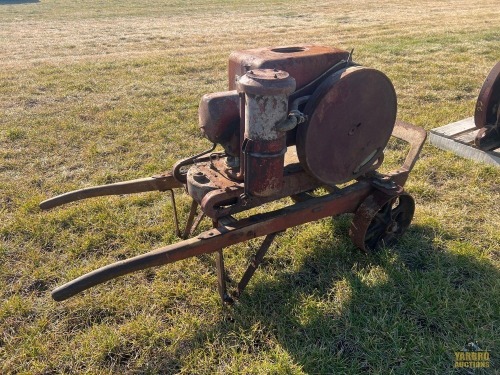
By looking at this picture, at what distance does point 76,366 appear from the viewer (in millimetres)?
2205

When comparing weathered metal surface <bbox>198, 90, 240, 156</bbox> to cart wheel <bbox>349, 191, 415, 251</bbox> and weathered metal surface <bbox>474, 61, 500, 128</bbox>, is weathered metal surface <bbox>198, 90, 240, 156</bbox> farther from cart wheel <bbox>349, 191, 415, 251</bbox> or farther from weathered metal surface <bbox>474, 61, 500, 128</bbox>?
weathered metal surface <bbox>474, 61, 500, 128</bbox>

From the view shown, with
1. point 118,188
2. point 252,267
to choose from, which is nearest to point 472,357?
point 252,267

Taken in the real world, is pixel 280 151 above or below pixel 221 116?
below

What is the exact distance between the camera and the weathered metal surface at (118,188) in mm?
2639

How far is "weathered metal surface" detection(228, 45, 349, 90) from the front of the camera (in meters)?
2.28

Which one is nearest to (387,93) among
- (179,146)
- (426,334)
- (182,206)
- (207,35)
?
(426,334)

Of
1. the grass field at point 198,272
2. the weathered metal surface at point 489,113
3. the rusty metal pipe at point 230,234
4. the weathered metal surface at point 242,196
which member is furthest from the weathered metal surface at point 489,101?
the weathered metal surface at point 242,196

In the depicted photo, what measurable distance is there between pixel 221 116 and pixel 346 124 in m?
0.71

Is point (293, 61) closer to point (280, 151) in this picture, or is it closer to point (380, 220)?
point (280, 151)

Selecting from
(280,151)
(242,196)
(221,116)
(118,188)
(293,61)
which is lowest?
(118,188)

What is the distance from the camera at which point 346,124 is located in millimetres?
2443

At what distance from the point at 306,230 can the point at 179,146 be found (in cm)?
209

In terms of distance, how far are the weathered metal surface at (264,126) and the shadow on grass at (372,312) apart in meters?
0.72

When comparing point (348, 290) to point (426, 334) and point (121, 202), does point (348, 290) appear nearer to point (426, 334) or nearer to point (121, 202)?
point (426, 334)
